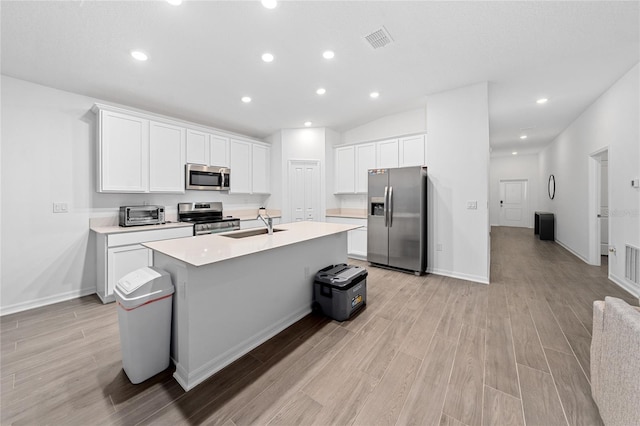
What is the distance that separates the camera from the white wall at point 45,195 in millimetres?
2848

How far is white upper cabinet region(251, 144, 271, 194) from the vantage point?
528 cm

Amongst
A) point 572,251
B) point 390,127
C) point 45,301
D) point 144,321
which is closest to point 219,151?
point 45,301

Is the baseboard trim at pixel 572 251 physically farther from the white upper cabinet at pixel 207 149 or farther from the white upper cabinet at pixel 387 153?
the white upper cabinet at pixel 207 149

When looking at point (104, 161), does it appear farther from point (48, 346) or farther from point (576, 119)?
point (576, 119)

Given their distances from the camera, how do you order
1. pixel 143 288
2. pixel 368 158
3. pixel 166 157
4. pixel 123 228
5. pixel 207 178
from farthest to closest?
1. pixel 368 158
2. pixel 207 178
3. pixel 166 157
4. pixel 123 228
5. pixel 143 288

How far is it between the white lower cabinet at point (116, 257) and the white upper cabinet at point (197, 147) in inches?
58.4

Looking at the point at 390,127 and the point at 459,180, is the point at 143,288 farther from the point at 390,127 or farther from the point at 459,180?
the point at 390,127

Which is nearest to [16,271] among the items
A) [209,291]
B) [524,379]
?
[209,291]

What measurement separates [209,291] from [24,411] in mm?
1203

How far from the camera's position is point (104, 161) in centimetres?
328

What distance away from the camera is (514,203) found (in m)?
9.51

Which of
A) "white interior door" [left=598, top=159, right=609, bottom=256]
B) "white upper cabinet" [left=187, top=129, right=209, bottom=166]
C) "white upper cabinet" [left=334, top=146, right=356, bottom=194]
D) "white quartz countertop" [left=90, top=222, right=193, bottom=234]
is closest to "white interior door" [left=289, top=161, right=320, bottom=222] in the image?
"white upper cabinet" [left=334, top=146, right=356, bottom=194]

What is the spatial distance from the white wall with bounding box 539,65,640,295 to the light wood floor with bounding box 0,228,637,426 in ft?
3.38

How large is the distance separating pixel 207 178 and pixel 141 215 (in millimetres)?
1237
